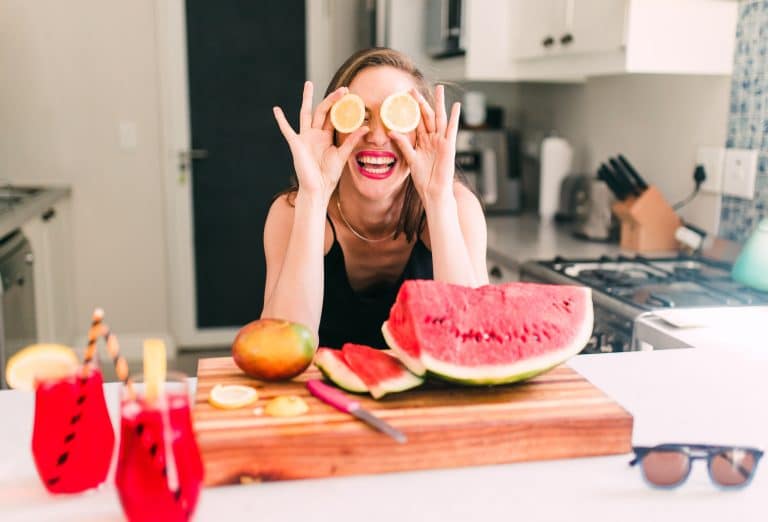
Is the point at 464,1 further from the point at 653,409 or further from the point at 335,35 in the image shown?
the point at 653,409

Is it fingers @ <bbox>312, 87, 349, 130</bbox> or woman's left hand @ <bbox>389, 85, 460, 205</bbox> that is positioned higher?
fingers @ <bbox>312, 87, 349, 130</bbox>

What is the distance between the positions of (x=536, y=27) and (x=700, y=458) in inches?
94.2

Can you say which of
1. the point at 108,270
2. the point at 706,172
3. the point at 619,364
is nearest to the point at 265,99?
the point at 108,270

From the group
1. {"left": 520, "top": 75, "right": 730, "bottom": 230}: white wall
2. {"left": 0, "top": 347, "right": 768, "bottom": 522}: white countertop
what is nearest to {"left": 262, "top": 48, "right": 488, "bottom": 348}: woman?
{"left": 0, "top": 347, "right": 768, "bottom": 522}: white countertop

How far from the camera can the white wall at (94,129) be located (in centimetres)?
389

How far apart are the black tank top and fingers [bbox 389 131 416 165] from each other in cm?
28

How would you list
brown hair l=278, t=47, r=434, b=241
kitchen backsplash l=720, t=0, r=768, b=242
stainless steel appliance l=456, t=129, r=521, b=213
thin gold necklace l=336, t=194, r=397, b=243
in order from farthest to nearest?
1. stainless steel appliance l=456, t=129, r=521, b=213
2. kitchen backsplash l=720, t=0, r=768, b=242
3. thin gold necklace l=336, t=194, r=397, b=243
4. brown hair l=278, t=47, r=434, b=241

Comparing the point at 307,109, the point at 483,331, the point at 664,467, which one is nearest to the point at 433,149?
the point at 307,109

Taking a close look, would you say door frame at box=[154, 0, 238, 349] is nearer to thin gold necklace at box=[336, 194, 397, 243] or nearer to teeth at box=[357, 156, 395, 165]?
thin gold necklace at box=[336, 194, 397, 243]

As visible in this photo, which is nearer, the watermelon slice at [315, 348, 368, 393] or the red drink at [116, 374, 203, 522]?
the red drink at [116, 374, 203, 522]

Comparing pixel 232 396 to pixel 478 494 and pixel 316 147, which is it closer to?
pixel 478 494

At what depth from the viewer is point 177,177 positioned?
4.14m

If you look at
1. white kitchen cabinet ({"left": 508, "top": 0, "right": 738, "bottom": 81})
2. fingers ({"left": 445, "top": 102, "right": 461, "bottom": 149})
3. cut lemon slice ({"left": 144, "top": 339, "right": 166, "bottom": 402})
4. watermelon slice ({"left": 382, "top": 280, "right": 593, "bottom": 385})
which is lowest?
watermelon slice ({"left": 382, "top": 280, "right": 593, "bottom": 385})

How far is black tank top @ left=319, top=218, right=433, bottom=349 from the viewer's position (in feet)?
5.85
